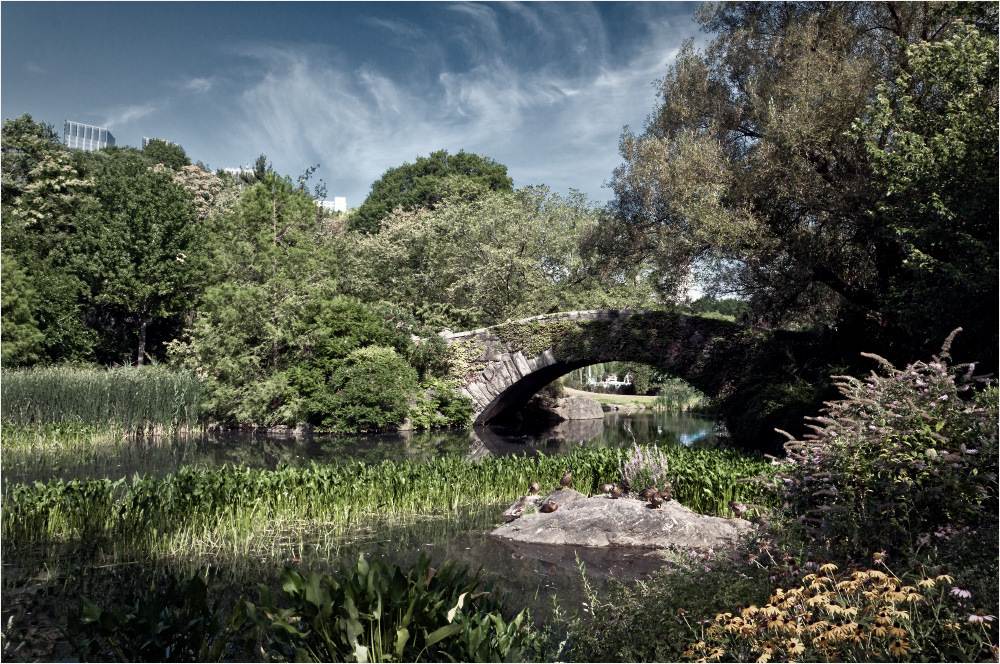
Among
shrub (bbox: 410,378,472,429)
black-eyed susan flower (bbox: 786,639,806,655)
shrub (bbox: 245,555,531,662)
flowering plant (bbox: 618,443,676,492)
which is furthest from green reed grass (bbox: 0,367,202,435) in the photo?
black-eyed susan flower (bbox: 786,639,806,655)

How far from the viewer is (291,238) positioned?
22.1m

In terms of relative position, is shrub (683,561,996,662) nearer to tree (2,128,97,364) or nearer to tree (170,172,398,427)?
tree (170,172,398,427)

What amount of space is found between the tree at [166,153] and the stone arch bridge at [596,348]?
26.7 metres

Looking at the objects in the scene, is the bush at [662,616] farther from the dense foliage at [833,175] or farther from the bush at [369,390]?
the bush at [369,390]

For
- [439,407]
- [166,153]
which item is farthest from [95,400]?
[166,153]

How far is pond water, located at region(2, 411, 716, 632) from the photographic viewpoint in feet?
20.0

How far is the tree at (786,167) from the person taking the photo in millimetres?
12047

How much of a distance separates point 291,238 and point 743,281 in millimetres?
14080

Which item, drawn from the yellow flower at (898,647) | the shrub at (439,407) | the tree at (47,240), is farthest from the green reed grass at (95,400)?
the yellow flower at (898,647)

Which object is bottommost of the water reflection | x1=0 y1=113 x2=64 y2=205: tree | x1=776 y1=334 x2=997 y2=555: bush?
the water reflection

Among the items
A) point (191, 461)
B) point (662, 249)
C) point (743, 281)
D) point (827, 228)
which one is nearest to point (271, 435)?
point (191, 461)

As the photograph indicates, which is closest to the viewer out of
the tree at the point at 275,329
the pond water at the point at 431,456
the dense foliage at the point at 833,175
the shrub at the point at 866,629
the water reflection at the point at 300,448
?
the shrub at the point at 866,629

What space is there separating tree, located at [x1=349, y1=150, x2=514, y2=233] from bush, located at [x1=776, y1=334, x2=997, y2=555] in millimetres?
35022

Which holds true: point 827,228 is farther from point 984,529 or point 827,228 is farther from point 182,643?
point 182,643
